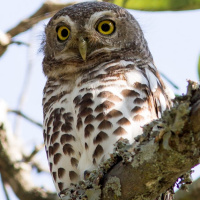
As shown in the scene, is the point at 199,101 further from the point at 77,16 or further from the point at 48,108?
the point at 77,16

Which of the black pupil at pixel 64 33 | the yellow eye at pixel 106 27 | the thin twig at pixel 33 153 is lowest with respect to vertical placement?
the thin twig at pixel 33 153

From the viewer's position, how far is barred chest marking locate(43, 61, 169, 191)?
413 centimetres

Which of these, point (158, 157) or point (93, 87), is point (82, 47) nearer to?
point (93, 87)

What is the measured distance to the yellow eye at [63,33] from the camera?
5.21 metres

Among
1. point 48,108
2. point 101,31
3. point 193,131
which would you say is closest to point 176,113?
point 193,131

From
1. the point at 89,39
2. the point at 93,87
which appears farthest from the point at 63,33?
the point at 93,87

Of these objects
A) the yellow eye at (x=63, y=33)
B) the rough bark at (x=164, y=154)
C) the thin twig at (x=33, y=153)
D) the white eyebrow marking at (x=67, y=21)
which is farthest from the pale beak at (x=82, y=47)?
the rough bark at (x=164, y=154)

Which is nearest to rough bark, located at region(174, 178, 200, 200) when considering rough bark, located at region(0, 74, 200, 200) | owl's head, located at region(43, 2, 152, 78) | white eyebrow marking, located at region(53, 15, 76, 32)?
rough bark, located at region(0, 74, 200, 200)

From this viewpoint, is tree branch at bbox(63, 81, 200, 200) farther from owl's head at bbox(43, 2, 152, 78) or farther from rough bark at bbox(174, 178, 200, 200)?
owl's head at bbox(43, 2, 152, 78)

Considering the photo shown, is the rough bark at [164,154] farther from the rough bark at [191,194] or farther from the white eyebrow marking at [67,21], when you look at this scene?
the white eyebrow marking at [67,21]

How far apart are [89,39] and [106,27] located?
31cm

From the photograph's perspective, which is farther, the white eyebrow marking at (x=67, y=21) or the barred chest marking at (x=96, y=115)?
the white eyebrow marking at (x=67, y=21)

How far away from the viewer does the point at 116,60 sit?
486 centimetres

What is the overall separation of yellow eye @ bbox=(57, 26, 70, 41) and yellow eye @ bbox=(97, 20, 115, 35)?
0.33 metres
